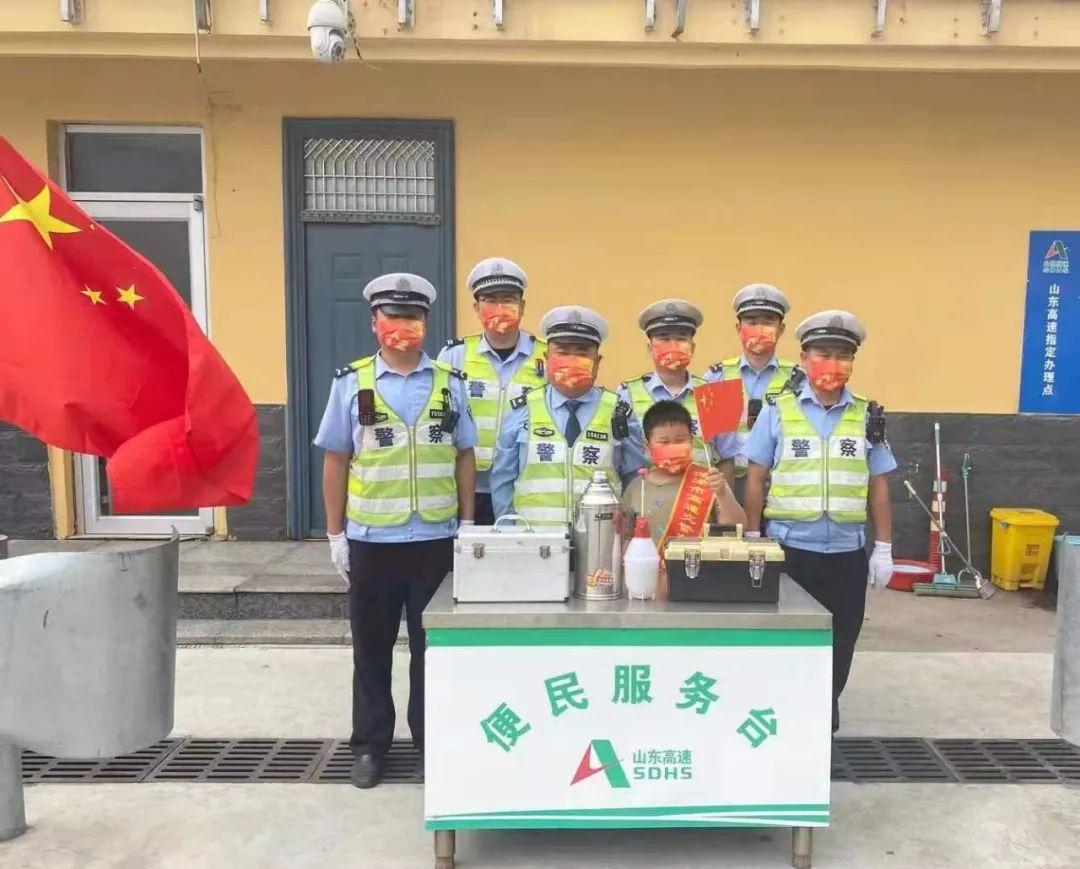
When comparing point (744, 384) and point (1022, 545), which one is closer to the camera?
point (744, 384)

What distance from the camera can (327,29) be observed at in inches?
204

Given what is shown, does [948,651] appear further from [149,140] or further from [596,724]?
[149,140]

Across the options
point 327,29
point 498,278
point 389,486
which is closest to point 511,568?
point 389,486

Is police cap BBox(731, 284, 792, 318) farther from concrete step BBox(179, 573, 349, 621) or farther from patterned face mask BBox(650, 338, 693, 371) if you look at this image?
concrete step BBox(179, 573, 349, 621)

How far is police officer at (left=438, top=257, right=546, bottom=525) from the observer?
425cm

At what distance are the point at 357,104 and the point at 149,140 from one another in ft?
5.17

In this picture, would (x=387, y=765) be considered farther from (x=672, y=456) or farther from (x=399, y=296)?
(x=399, y=296)

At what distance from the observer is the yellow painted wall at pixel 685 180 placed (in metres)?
6.34

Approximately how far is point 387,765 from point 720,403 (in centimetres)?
207

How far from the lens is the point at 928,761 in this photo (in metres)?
3.90

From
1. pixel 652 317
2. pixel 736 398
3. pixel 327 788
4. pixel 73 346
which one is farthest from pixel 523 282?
pixel 327 788

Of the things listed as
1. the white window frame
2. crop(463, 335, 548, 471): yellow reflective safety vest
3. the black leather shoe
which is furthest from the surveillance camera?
the black leather shoe

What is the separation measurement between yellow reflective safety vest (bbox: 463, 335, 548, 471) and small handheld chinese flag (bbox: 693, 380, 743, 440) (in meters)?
1.17

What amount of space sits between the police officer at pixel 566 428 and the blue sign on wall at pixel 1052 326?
14.4ft
